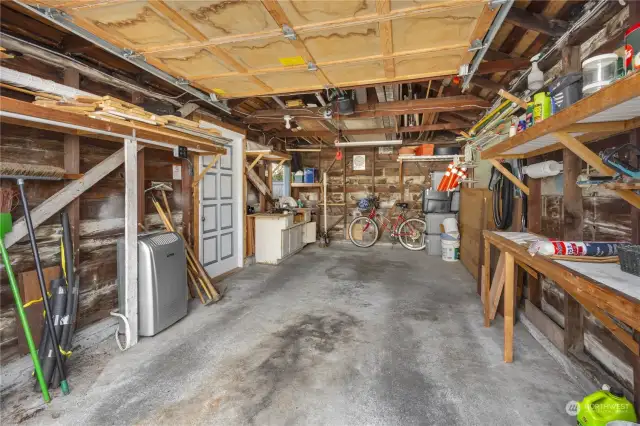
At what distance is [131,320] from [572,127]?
3.54 meters

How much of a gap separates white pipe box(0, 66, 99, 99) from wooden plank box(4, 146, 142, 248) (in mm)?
630

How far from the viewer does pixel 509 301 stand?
7.37 feet

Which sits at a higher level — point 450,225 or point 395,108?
point 395,108

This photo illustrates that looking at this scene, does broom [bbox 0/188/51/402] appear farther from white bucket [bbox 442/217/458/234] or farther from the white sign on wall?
the white sign on wall

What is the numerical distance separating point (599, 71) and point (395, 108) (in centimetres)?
296

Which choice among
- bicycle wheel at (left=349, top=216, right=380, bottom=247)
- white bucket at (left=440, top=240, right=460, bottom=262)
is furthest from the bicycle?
white bucket at (left=440, top=240, right=460, bottom=262)

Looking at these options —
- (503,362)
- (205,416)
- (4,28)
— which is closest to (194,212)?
(4,28)

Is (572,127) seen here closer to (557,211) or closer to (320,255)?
(557,211)

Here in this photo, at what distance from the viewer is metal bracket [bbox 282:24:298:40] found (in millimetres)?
1962

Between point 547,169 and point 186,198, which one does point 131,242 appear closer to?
point 186,198

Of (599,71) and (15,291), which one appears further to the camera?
(15,291)

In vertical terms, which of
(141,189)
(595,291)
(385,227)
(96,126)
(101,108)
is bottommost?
(385,227)

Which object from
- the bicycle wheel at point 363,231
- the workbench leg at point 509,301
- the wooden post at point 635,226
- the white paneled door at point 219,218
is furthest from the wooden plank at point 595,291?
the bicycle wheel at point 363,231

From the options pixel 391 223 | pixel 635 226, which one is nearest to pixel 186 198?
pixel 635 226
